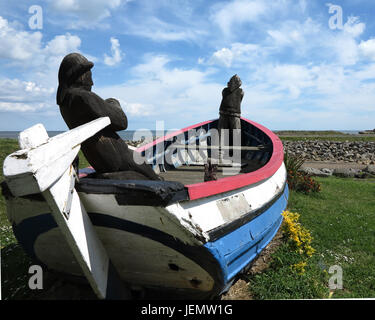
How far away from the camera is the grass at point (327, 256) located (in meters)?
3.28

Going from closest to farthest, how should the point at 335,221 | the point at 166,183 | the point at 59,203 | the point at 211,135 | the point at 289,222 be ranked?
1. the point at 59,203
2. the point at 166,183
3. the point at 289,222
4. the point at 335,221
5. the point at 211,135

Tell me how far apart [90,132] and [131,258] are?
1110 mm

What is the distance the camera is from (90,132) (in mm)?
2357

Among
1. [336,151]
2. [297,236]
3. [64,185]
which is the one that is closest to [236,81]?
[297,236]

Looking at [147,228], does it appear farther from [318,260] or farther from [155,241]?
[318,260]

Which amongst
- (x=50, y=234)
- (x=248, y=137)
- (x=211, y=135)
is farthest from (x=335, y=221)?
(x=50, y=234)

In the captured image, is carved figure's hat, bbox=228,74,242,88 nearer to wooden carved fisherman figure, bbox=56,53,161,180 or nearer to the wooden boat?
the wooden boat

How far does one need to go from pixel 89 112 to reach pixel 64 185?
819 millimetres

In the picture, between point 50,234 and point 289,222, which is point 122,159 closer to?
point 50,234

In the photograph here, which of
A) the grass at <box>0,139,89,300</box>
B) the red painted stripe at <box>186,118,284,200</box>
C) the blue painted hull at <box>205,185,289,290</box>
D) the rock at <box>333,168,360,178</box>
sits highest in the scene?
the red painted stripe at <box>186,118,284,200</box>

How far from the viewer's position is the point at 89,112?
2.60 m

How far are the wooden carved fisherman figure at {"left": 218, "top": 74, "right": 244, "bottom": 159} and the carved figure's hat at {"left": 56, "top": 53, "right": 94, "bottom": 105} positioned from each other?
481cm

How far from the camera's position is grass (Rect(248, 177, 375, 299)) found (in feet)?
10.7

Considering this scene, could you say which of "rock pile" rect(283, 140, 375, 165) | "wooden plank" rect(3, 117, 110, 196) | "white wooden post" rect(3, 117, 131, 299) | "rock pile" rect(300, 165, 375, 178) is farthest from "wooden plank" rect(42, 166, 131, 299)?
"rock pile" rect(283, 140, 375, 165)
